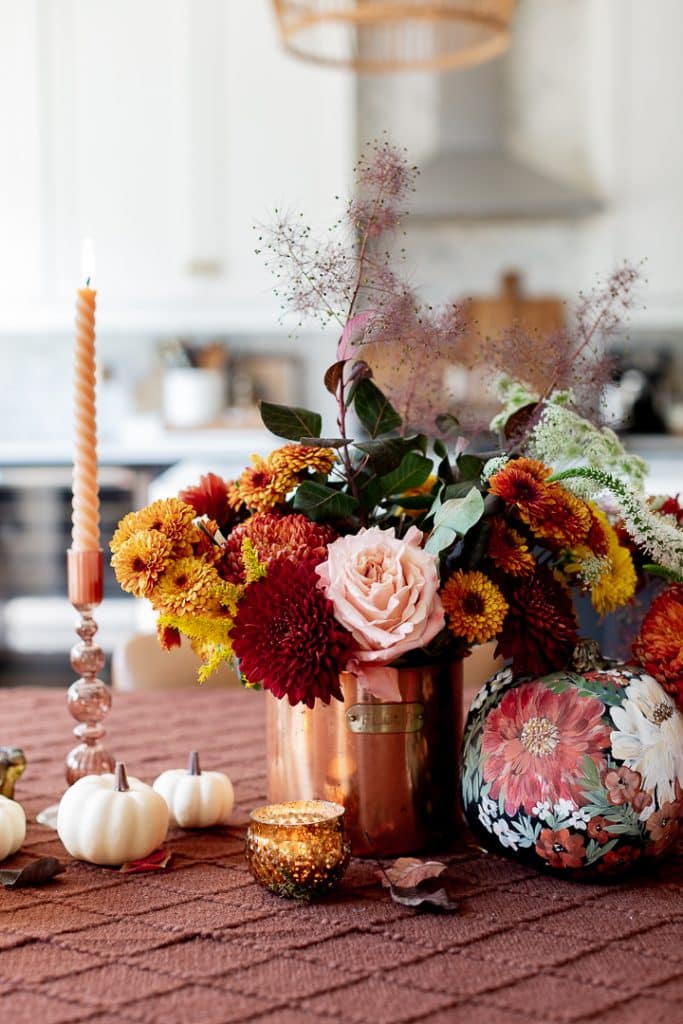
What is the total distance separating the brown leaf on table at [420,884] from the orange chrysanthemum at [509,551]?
0.69 ft

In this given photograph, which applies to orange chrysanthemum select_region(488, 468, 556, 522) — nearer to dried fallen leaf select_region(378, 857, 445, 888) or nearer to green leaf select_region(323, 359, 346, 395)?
green leaf select_region(323, 359, 346, 395)

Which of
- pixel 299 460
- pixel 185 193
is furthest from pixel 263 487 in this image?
pixel 185 193

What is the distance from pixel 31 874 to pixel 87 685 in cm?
22

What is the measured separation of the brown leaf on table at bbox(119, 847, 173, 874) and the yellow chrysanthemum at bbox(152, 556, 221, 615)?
188 millimetres

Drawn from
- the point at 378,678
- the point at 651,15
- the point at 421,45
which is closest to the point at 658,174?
the point at 651,15

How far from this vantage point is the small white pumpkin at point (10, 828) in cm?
91

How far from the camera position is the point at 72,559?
103 centimetres

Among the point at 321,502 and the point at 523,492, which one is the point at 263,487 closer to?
the point at 321,502

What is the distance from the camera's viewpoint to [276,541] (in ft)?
2.89

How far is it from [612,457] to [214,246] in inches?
130

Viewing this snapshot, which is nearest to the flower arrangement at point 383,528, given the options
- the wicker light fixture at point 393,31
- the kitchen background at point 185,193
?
the wicker light fixture at point 393,31

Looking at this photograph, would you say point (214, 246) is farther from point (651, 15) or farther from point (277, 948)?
point (277, 948)

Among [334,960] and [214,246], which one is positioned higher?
[214,246]

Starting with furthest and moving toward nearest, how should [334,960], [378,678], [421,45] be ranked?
[421,45]
[378,678]
[334,960]
